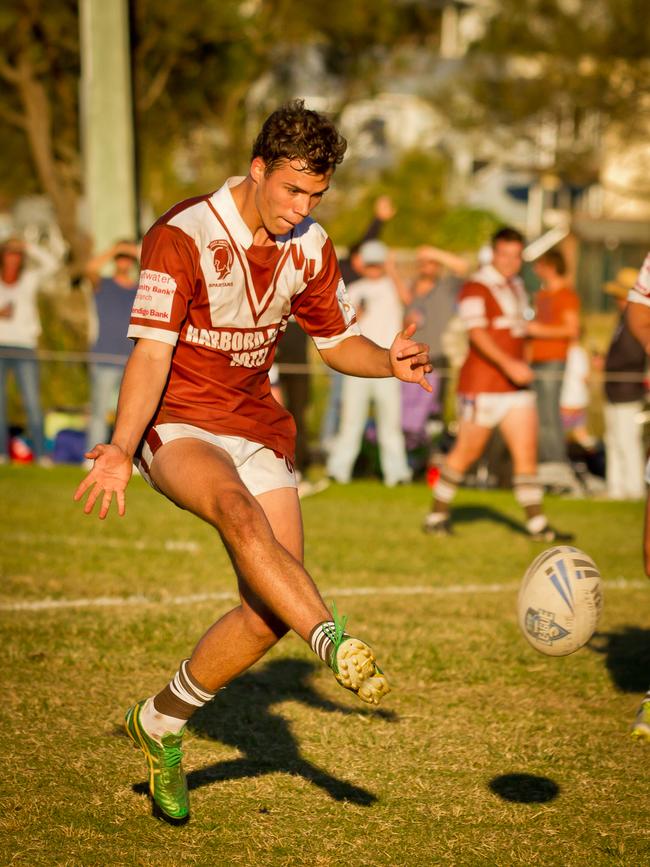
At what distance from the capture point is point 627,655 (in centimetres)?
716

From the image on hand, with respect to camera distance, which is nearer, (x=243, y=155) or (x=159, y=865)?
(x=159, y=865)

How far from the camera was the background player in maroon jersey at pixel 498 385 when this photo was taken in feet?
34.2

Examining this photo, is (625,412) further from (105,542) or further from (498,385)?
(105,542)

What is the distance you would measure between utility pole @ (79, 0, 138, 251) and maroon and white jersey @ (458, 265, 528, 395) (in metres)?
7.58

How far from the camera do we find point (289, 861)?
14.0 ft

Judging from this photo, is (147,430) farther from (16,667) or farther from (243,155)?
(243,155)

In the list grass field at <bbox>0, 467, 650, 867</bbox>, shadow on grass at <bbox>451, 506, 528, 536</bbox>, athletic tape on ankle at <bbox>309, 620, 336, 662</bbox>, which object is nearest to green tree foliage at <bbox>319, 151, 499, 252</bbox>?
shadow on grass at <bbox>451, 506, 528, 536</bbox>

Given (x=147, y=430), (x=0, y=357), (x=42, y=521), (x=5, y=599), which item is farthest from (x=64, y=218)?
(x=147, y=430)

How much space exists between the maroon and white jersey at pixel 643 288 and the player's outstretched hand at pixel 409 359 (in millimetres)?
1557

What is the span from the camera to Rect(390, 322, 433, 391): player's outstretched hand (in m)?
4.73

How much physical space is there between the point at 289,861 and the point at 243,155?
73.6 feet

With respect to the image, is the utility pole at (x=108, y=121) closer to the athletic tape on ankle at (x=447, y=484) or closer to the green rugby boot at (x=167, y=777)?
the athletic tape on ankle at (x=447, y=484)

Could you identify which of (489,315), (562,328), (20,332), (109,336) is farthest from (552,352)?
(20,332)

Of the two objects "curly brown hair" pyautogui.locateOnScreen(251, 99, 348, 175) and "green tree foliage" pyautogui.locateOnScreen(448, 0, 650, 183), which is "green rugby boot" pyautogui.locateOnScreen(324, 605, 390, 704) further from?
"green tree foliage" pyautogui.locateOnScreen(448, 0, 650, 183)
